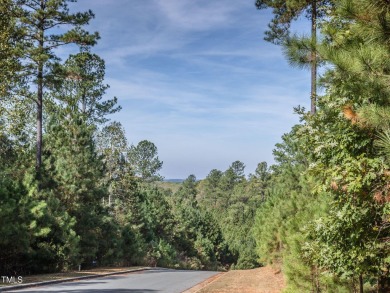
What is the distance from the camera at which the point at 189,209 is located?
64.7m

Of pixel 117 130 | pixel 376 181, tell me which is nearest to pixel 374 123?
pixel 376 181

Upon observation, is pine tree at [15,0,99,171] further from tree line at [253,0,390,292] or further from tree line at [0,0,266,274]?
tree line at [253,0,390,292]

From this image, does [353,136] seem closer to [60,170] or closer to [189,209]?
[60,170]

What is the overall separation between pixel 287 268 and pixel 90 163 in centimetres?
1888

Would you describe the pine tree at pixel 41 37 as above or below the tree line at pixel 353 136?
above

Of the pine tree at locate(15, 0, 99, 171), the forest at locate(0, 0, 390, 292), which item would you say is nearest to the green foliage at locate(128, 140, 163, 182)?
the forest at locate(0, 0, 390, 292)

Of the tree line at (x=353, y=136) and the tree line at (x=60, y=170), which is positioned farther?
the tree line at (x=60, y=170)

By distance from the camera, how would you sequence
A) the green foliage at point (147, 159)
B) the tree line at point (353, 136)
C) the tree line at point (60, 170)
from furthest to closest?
the green foliage at point (147, 159) → the tree line at point (60, 170) → the tree line at point (353, 136)

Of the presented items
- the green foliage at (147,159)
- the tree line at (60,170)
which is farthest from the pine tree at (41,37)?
the green foliage at (147,159)

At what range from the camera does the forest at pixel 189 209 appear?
6883 millimetres

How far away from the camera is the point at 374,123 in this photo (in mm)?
6281

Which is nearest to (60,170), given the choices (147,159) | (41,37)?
(41,37)

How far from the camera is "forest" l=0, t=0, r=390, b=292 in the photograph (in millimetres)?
6883

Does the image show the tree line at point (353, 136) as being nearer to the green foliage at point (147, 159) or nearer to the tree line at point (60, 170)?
the tree line at point (60, 170)
